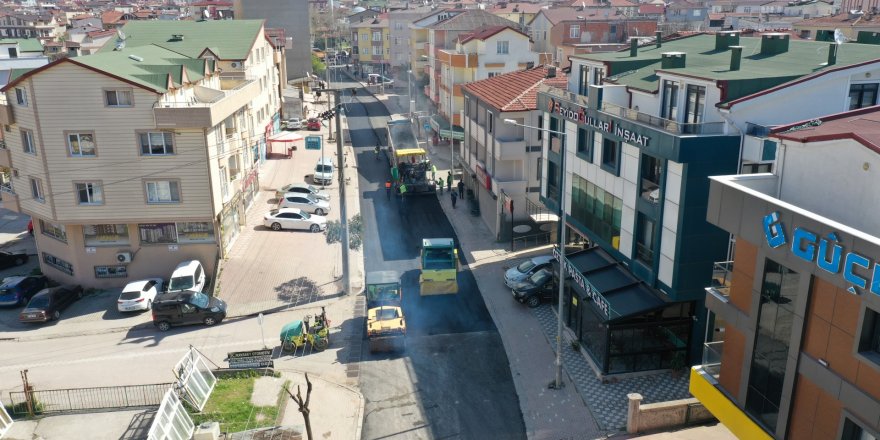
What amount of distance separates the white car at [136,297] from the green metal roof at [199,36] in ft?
78.8

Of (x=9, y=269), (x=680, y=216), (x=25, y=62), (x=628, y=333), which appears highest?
(x=25, y=62)

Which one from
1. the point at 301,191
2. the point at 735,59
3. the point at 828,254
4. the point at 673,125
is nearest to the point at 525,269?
the point at 673,125

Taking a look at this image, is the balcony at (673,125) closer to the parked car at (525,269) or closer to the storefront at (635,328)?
the storefront at (635,328)

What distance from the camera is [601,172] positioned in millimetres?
28625

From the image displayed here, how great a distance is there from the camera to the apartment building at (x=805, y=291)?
13.4 metres

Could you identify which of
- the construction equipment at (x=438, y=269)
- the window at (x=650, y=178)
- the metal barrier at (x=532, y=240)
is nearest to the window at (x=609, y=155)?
the window at (x=650, y=178)

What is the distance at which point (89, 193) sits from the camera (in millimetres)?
35406

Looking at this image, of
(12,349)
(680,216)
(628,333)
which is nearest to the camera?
(680,216)

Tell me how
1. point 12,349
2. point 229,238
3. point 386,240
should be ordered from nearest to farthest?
point 12,349 → point 229,238 → point 386,240

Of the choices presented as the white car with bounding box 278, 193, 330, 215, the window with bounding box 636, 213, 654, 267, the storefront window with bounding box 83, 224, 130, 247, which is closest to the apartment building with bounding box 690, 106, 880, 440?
the window with bounding box 636, 213, 654, 267

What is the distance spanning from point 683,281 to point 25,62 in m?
47.1

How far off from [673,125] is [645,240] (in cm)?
489

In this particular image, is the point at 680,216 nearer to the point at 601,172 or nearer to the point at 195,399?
the point at 601,172

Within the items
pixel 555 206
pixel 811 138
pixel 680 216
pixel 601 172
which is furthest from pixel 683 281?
pixel 555 206
